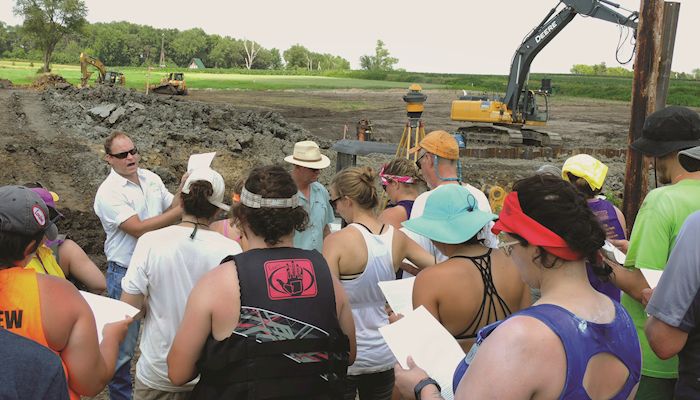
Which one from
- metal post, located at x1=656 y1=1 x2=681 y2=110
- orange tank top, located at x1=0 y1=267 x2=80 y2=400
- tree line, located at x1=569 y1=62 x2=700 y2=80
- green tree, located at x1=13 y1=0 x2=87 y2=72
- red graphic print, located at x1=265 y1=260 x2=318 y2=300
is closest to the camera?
orange tank top, located at x1=0 y1=267 x2=80 y2=400

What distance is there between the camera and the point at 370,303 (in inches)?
172

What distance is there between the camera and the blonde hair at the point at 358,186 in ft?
14.9

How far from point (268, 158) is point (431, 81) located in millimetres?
71957

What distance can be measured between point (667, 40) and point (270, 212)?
5.68 m

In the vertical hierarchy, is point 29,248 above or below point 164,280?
above

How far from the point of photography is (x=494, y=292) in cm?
347

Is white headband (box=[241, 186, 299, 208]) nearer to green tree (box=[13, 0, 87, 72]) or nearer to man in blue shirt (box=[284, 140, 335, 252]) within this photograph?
man in blue shirt (box=[284, 140, 335, 252])

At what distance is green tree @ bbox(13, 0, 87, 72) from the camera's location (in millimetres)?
79875

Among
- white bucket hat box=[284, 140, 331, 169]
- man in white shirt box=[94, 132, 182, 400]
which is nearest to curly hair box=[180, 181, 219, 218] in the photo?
man in white shirt box=[94, 132, 182, 400]

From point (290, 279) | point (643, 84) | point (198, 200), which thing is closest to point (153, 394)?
point (198, 200)

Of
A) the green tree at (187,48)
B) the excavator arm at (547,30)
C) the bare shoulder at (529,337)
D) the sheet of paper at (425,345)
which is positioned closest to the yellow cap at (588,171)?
the sheet of paper at (425,345)

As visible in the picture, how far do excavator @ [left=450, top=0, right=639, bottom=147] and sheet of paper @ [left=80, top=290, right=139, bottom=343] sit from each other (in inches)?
920

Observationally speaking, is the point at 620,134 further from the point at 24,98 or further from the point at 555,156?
the point at 24,98

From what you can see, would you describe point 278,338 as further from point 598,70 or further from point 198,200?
point 598,70
